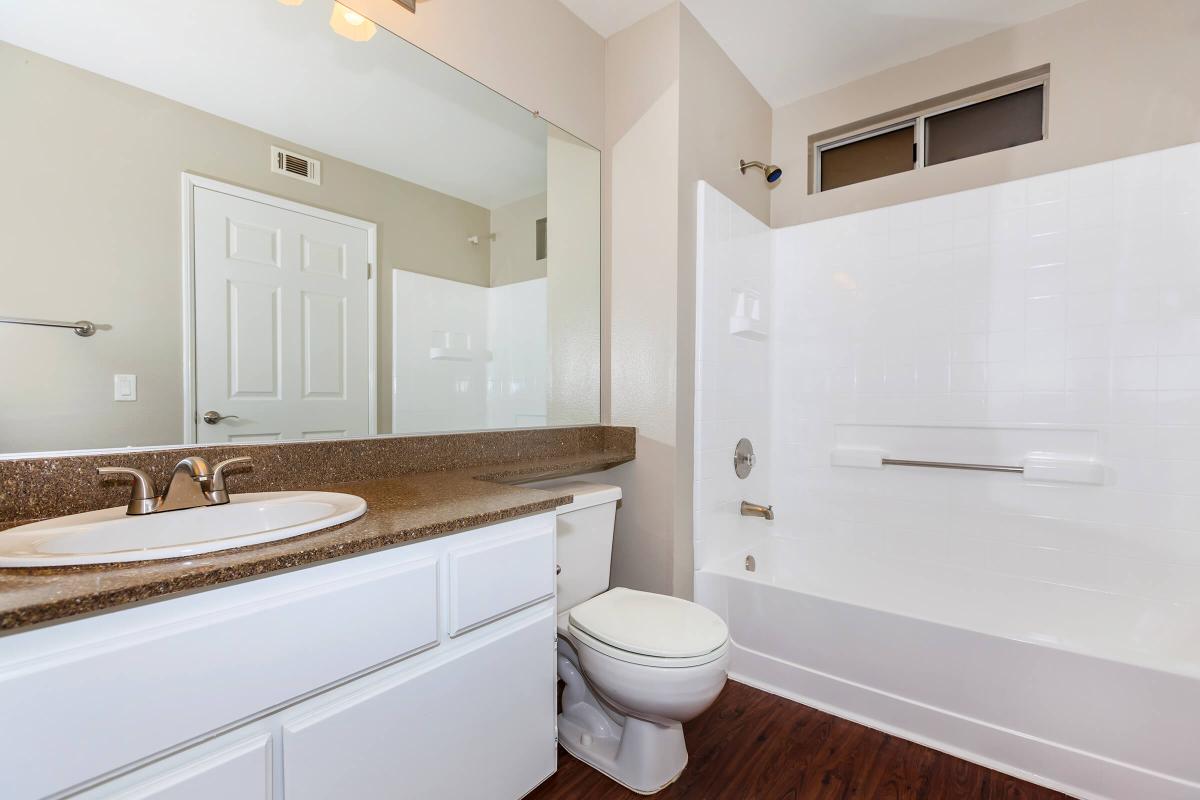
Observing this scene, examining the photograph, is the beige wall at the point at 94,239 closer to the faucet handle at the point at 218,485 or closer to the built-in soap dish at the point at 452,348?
the faucet handle at the point at 218,485

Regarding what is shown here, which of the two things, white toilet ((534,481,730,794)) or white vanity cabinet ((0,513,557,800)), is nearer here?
white vanity cabinet ((0,513,557,800))

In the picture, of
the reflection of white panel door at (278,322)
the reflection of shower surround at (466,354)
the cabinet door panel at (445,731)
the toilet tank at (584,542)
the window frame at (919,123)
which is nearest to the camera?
the cabinet door panel at (445,731)

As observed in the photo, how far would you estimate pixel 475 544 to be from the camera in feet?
3.80

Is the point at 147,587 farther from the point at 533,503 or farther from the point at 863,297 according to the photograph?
the point at 863,297

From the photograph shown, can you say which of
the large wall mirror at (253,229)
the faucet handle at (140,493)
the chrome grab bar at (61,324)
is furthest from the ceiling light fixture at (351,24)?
the faucet handle at (140,493)

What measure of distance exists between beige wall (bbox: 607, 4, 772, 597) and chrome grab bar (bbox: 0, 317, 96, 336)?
1564 millimetres

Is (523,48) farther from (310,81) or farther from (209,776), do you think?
(209,776)

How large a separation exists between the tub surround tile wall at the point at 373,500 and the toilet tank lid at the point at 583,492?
0.08 meters

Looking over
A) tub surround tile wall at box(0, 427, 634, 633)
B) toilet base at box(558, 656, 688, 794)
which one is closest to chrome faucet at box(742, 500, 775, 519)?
tub surround tile wall at box(0, 427, 634, 633)

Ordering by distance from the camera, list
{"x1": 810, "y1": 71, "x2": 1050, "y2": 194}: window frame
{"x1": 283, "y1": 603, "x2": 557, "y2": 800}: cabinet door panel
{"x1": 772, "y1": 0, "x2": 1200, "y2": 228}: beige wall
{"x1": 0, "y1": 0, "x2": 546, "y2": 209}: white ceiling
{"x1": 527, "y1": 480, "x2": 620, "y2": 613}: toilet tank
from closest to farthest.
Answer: {"x1": 283, "y1": 603, "x2": 557, "y2": 800}: cabinet door panel
{"x1": 0, "y1": 0, "x2": 546, "y2": 209}: white ceiling
{"x1": 527, "y1": 480, "x2": 620, "y2": 613}: toilet tank
{"x1": 772, "y1": 0, "x2": 1200, "y2": 228}: beige wall
{"x1": 810, "y1": 71, "x2": 1050, "y2": 194}: window frame

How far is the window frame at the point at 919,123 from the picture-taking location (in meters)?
2.12

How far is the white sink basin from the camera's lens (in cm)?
80

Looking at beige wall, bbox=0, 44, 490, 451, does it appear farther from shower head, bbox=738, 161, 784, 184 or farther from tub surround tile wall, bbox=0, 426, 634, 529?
shower head, bbox=738, 161, 784, 184

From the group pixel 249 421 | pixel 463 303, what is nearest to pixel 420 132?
pixel 463 303
